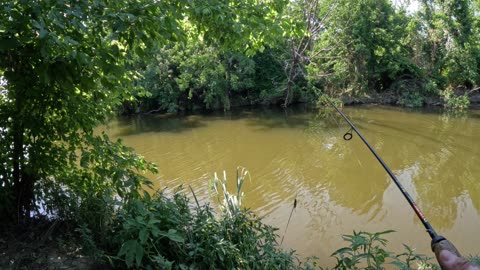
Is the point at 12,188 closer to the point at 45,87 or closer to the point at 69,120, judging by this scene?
the point at 69,120

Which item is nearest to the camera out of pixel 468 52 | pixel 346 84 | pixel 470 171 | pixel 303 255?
pixel 303 255

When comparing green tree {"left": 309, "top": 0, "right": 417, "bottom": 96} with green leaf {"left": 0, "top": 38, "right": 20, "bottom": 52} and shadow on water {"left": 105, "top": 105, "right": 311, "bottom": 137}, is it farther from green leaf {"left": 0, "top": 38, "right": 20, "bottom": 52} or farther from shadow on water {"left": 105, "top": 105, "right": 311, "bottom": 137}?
green leaf {"left": 0, "top": 38, "right": 20, "bottom": 52}

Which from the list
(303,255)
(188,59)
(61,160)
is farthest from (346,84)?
(61,160)

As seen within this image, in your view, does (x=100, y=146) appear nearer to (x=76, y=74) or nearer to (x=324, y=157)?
(x=76, y=74)

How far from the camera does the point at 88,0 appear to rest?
2256 millimetres

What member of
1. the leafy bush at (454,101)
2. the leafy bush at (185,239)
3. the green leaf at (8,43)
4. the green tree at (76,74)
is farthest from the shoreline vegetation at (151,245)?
the leafy bush at (454,101)

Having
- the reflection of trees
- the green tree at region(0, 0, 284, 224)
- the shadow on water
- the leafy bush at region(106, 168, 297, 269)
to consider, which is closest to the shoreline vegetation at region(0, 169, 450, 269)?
the leafy bush at region(106, 168, 297, 269)

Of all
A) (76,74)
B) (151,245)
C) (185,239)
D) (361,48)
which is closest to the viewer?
(76,74)

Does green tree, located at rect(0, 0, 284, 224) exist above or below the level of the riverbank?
above

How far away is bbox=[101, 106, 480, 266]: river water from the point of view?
7062 millimetres

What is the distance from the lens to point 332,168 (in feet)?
35.2

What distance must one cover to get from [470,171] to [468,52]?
52.3 feet

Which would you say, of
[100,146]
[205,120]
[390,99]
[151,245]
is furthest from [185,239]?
[390,99]

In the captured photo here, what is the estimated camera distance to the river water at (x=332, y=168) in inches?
278
